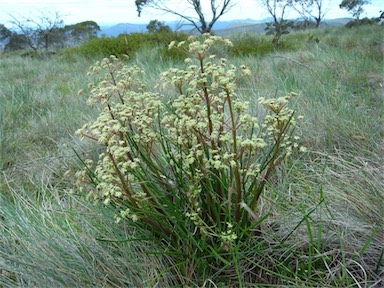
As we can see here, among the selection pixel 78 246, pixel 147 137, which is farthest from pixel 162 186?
pixel 78 246

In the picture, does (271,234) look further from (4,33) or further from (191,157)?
(4,33)

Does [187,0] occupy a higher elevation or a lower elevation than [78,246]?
higher

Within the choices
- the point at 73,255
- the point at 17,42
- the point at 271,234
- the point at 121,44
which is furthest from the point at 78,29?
the point at 271,234

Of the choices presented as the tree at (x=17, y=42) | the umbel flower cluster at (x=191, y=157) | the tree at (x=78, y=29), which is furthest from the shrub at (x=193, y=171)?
the tree at (x=78, y=29)

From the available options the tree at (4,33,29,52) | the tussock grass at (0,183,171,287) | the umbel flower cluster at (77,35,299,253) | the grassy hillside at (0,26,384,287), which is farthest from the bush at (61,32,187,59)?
the tree at (4,33,29,52)

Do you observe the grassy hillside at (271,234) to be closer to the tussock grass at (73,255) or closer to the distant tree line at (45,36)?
the tussock grass at (73,255)

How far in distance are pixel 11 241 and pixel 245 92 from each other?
2313mm

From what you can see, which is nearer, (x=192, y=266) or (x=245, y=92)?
(x=192, y=266)

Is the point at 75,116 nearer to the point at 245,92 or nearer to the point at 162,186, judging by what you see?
the point at 245,92

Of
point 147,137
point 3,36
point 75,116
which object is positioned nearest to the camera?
point 147,137

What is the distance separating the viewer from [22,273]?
145cm

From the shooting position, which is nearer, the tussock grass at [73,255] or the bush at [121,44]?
the tussock grass at [73,255]

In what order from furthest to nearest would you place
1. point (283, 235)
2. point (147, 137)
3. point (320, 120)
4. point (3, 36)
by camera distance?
point (3, 36)
point (320, 120)
point (283, 235)
point (147, 137)

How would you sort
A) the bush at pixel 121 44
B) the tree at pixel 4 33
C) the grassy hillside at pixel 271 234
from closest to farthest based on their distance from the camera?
the grassy hillside at pixel 271 234
the bush at pixel 121 44
the tree at pixel 4 33
